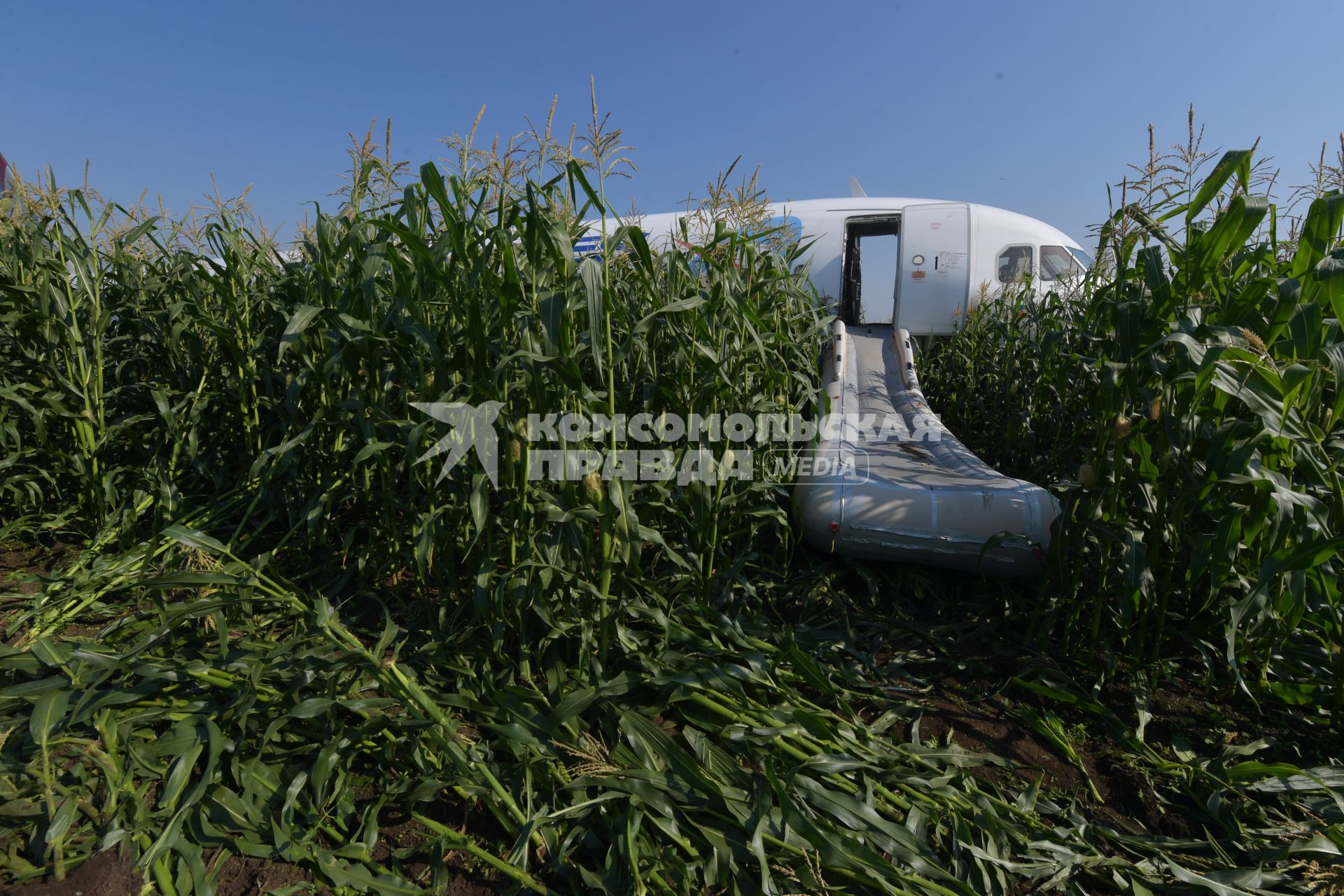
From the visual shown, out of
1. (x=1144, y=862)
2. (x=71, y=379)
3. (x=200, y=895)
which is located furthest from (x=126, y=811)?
(x=1144, y=862)

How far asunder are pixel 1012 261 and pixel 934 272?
1.18 meters

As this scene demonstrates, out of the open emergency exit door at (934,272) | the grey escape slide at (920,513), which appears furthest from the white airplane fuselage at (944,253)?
the grey escape slide at (920,513)

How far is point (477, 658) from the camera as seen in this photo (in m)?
2.14

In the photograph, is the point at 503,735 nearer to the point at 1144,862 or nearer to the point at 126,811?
the point at 126,811

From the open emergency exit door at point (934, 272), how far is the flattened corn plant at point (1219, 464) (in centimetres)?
680

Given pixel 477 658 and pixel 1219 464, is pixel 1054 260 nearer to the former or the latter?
pixel 1219 464

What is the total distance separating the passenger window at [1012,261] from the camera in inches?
367

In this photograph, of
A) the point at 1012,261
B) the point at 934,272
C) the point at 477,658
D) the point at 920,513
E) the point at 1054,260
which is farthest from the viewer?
the point at 1054,260

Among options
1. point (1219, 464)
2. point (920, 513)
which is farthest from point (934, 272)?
point (1219, 464)

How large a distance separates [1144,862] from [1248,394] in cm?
119

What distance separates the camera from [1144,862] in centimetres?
164

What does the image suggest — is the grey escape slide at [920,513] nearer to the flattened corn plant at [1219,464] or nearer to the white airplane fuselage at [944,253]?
the flattened corn plant at [1219,464]

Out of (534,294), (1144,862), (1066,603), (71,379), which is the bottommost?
(1144,862)

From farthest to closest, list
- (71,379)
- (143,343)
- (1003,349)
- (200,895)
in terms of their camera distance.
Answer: (1003,349)
(143,343)
(71,379)
(200,895)
